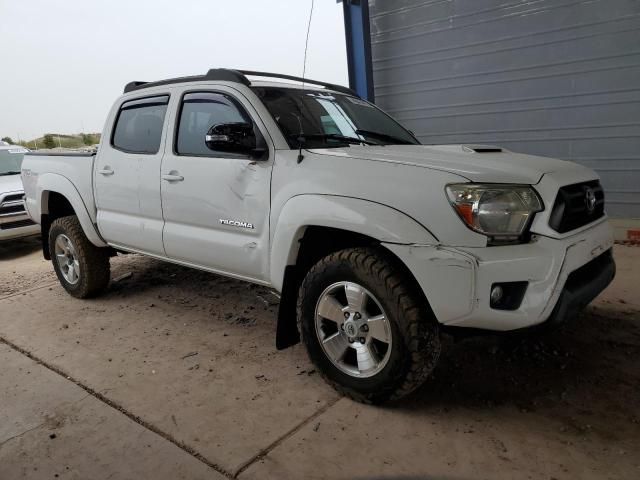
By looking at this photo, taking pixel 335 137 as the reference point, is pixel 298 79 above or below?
above

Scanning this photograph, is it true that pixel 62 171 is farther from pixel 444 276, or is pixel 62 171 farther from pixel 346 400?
pixel 444 276

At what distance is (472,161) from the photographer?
7.93ft

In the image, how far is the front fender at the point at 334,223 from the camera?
2.27 metres

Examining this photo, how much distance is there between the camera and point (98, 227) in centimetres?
418

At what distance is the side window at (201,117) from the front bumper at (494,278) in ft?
5.02

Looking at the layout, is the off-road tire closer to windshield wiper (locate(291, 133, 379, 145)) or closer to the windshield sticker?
windshield wiper (locate(291, 133, 379, 145))

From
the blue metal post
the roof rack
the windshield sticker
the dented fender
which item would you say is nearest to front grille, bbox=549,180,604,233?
the dented fender

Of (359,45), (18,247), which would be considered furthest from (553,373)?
(18,247)

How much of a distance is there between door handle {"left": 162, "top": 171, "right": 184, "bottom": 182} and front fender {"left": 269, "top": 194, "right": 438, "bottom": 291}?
899 millimetres

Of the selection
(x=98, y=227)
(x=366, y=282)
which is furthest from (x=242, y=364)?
(x=98, y=227)

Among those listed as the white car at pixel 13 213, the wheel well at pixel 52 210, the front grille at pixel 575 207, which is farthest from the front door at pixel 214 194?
the white car at pixel 13 213

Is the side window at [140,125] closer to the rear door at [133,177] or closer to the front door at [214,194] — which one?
the rear door at [133,177]

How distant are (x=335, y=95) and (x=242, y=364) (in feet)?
6.83

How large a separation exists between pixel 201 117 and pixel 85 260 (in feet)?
6.49
